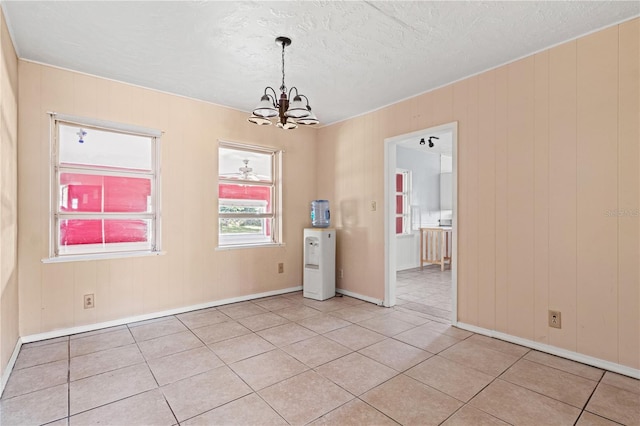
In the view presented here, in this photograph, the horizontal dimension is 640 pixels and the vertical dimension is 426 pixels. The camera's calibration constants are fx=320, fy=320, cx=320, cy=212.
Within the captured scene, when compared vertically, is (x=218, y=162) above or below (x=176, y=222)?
above

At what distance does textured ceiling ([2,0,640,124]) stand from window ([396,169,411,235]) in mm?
3501

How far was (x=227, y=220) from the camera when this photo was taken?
4242 mm

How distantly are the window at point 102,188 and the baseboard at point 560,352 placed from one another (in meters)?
3.53

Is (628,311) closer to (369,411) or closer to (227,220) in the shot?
(369,411)

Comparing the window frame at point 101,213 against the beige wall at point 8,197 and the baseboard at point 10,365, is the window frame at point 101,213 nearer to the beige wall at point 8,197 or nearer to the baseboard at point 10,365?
the beige wall at point 8,197

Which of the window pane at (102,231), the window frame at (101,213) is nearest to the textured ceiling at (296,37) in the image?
the window frame at (101,213)

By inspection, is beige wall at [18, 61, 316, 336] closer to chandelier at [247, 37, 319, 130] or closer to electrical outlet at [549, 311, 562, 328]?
chandelier at [247, 37, 319, 130]

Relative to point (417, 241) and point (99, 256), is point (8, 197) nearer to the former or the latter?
point (99, 256)

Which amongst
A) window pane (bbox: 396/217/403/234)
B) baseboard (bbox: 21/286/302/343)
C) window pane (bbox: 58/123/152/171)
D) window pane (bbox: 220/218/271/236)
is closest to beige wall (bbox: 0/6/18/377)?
baseboard (bbox: 21/286/302/343)

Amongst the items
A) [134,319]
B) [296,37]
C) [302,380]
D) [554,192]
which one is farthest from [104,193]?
[554,192]

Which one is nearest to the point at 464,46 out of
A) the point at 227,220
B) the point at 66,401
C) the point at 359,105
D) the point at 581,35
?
the point at 581,35

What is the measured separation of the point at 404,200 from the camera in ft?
22.6

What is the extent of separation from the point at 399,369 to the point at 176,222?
2.83 m

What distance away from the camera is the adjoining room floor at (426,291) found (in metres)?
3.89
